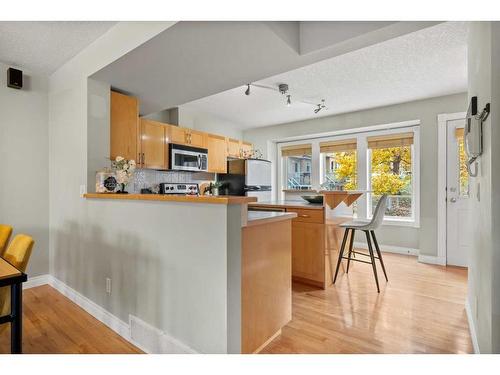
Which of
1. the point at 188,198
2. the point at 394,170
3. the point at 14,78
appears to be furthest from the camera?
the point at 394,170

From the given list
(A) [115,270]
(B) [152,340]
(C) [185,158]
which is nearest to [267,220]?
(B) [152,340]

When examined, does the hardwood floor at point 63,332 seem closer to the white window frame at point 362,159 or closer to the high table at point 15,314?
the high table at point 15,314

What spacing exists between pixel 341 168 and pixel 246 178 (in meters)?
1.83

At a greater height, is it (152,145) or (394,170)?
(152,145)

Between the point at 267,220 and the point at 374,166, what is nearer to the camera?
the point at 267,220

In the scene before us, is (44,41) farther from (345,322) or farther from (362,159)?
(362,159)

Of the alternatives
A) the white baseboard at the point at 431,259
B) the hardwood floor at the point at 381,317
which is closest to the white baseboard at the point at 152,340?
the hardwood floor at the point at 381,317

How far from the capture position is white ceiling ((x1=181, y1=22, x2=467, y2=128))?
2.46 meters

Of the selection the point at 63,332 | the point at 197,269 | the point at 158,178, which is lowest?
the point at 63,332

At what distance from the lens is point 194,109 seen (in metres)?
4.61

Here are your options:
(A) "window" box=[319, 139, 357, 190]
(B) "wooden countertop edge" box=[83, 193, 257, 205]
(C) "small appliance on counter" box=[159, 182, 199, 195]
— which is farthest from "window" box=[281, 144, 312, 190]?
(B) "wooden countertop edge" box=[83, 193, 257, 205]

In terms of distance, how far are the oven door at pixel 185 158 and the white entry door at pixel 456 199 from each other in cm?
363

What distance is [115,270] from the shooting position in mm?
2068
